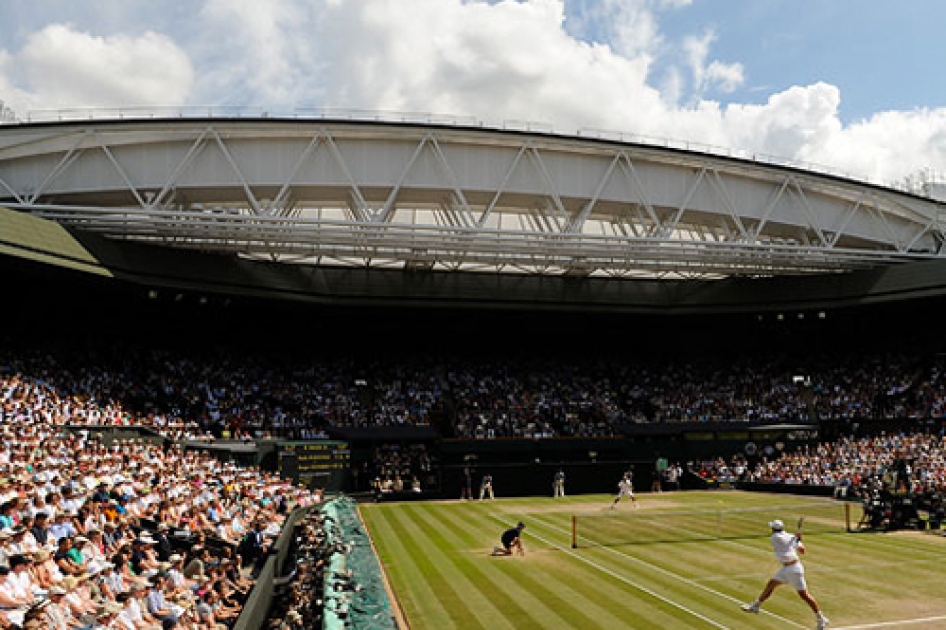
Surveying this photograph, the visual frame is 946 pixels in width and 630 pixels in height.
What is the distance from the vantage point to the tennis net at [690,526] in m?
22.8

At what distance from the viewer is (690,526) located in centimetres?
2552

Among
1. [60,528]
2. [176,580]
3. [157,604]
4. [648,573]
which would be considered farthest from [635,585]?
[60,528]

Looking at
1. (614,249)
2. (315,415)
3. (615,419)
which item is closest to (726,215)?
(614,249)

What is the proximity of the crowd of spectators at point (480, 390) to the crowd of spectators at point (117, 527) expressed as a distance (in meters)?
8.29

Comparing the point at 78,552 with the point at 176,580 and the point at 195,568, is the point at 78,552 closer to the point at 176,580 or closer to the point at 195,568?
the point at 176,580

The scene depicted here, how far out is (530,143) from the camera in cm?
3375

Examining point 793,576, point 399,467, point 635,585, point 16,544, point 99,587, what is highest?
point 399,467

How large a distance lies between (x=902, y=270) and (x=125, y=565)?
143 feet

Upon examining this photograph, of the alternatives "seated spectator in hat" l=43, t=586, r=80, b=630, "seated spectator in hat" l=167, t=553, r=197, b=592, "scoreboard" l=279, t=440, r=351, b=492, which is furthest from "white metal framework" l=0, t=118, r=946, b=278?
"seated spectator in hat" l=43, t=586, r=80, b=630

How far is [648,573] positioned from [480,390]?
31956 mm

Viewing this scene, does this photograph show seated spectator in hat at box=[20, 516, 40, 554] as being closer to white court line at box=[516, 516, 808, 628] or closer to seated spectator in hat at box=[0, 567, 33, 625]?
seated spectator in hat at box=[0, 567, 33, 625]

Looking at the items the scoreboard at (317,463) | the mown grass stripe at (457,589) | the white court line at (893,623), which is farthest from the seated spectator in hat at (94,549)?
the scoreboard at (317,463)

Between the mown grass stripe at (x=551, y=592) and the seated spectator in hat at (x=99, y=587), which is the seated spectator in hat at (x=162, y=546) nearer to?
the seated spectator in hat at (x=99, y=587)

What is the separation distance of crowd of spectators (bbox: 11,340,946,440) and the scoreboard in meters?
3.08
